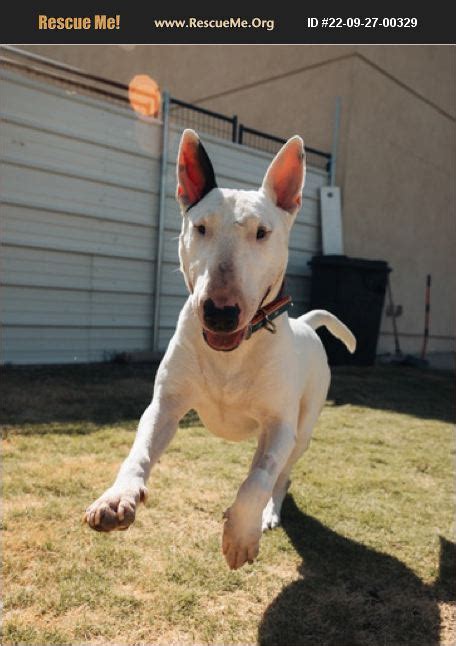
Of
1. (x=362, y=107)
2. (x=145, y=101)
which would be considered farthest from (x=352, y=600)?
(x=362, y=107)

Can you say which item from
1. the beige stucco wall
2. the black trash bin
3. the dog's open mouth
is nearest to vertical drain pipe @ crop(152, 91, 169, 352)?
the black trash bin

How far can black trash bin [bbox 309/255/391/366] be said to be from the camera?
817cm

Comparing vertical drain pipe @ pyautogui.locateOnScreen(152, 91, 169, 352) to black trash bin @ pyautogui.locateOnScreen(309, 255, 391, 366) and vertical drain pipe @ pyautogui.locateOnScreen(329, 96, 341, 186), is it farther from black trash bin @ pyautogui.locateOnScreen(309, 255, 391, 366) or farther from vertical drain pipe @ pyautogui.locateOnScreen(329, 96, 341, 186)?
vertical drain pipe @ pyautogui.locateOnScreen(329, 96, 341, 186)

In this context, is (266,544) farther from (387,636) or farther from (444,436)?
(444,436)

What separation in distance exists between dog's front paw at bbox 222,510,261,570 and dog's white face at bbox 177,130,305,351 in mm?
601

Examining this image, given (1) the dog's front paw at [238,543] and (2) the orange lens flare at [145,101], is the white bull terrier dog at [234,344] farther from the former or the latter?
(2) the orange lens flare at [145,101]

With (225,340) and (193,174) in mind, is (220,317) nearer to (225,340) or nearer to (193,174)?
(225,340)

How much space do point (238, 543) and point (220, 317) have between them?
744 mm

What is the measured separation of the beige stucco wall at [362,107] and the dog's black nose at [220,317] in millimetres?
8325

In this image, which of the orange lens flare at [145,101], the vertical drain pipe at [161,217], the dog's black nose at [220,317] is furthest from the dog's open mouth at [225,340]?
the orange lens flare at [145,101]

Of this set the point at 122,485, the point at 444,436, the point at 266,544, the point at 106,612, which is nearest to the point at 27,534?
the point at 106,612

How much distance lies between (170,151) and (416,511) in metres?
6.15

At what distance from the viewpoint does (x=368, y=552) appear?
2479 millimetres

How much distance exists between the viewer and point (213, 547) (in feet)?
7.83
